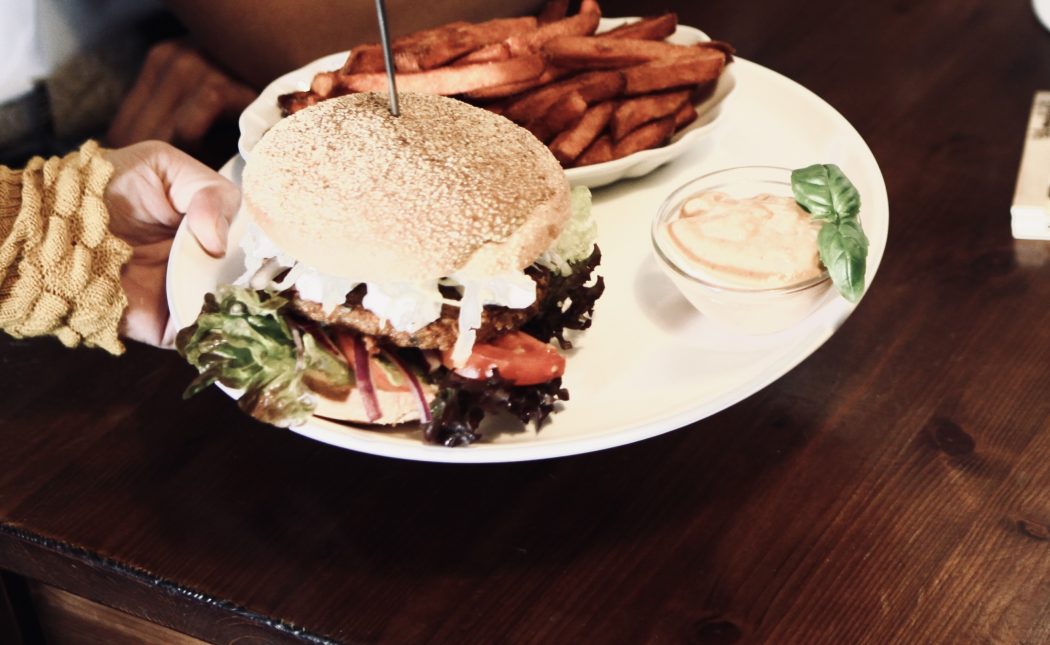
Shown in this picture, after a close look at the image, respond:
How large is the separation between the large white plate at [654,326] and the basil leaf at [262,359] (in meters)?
0.05

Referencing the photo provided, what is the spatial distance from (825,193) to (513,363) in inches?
21.8

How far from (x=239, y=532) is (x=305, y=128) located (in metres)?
0.58

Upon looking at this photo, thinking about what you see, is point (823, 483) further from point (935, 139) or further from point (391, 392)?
point (935, 139)

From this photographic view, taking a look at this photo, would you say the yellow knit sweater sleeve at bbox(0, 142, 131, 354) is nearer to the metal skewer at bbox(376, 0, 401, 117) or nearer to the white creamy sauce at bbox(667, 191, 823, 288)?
the metal skewer at bbox(376, 0, 401, 117)

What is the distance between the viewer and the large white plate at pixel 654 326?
4.07 ft

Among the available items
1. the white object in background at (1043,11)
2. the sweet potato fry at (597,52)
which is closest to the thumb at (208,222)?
the sweet potato fry at (597,52)

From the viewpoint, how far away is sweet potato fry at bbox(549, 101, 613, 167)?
1719 millimetres

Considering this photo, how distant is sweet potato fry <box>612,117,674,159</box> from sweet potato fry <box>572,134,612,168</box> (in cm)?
1

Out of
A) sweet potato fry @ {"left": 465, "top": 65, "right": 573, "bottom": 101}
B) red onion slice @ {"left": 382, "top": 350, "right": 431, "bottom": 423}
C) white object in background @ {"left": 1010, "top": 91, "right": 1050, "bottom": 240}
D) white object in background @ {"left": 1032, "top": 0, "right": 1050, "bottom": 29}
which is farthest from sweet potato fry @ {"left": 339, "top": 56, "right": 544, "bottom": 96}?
white object in background @ {"left": 1032, "top": 0, "right": 1050, "bottom": 29}

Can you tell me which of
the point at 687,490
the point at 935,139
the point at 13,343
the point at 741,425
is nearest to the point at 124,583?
the point at 13,343

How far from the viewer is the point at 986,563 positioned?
1173 mm

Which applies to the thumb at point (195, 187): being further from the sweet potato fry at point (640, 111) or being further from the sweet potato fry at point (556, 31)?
the sweet potato fry at point (640, 111)

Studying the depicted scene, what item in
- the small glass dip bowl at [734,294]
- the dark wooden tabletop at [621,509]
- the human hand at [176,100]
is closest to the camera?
the dark wooden tabletop at [621,509]

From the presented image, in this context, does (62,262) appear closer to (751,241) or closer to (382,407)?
(382,407)
